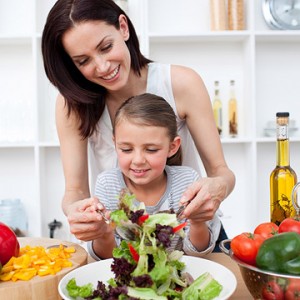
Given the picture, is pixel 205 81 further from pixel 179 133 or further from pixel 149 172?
pixel 149 172

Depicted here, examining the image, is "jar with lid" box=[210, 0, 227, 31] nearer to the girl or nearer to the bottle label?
the girl

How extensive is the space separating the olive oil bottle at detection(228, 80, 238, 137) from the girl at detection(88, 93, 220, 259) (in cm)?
151

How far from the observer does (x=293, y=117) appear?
10.3ft

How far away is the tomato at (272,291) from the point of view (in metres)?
0.76

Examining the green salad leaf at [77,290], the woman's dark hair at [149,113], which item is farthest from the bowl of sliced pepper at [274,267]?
the woman's dark hair at [149,113]

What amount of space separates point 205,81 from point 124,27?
1673mm

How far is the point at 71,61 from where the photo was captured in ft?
5.02

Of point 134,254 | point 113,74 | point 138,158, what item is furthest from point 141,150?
point 134,254

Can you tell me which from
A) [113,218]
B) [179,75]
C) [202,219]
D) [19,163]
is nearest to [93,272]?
[113,218]

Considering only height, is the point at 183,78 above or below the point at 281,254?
above

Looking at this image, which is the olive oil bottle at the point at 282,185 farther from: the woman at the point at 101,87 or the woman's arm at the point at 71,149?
the woman's arm at the point at 71,149

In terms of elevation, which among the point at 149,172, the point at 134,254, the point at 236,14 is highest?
the point at 236,14

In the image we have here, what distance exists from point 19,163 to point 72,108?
1.71m

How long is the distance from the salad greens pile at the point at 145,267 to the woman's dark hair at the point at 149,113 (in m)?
0.50
